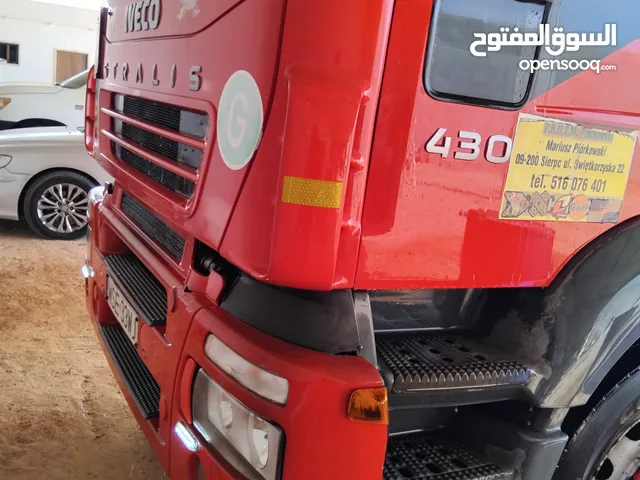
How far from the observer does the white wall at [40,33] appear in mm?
14938

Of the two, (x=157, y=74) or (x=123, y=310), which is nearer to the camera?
(x=157, y=74)

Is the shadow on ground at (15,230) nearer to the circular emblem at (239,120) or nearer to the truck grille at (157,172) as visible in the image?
the truck grille at (157,172)

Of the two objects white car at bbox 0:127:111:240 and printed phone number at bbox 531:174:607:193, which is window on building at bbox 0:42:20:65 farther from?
printed phone number at bbox 531:174:607:193

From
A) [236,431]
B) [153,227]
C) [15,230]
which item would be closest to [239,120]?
[236,431]

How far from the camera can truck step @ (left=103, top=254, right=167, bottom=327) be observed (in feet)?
6.56

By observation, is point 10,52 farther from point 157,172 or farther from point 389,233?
point 389,233

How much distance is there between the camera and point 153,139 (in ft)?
7.00

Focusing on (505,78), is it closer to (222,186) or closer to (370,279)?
(370,279)

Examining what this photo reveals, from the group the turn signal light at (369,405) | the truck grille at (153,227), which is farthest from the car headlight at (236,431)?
the truck grille at (153,227)

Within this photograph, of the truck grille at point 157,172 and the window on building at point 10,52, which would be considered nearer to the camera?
the truck grille at point 157,172

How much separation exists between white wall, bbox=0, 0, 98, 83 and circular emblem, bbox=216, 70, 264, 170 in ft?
49.2

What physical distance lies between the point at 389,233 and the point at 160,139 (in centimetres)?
104

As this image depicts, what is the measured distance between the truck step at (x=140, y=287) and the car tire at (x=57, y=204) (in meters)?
3.82

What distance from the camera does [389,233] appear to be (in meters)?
1.41
